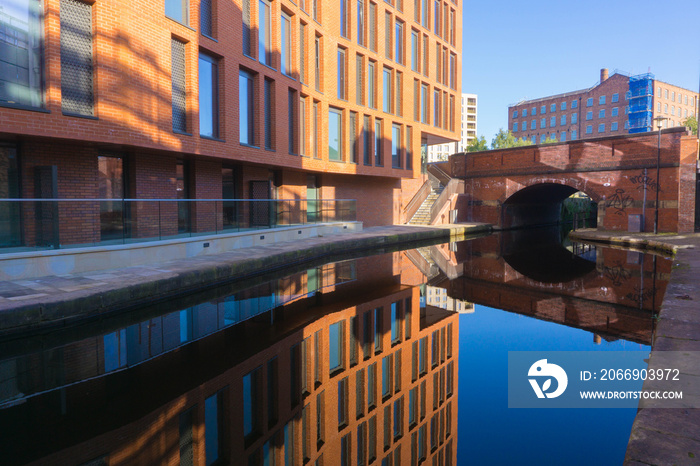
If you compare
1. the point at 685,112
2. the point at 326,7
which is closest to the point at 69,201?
the point at 326,7

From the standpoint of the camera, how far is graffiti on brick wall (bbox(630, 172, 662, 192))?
23.7 metres

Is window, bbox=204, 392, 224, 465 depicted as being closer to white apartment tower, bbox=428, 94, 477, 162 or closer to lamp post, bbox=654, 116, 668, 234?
lamp post, bbox=654, 116, 668, 234

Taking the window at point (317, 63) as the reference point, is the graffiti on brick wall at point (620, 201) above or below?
below

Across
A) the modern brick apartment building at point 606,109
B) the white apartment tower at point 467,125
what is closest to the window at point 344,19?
the modern brick apartment building at point 606,109

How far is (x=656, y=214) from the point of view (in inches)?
869

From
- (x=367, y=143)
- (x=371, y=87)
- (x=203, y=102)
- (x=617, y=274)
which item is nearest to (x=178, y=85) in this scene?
(x=203, y=102)

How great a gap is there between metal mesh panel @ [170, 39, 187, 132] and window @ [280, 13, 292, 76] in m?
5.52

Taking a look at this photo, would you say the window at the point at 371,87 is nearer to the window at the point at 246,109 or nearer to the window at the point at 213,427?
the window at the point at 246,109

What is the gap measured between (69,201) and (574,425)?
380 inches

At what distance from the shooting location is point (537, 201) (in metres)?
36.7

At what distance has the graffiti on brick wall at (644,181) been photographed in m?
23.7

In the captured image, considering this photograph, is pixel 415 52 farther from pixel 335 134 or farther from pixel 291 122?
pixel 291 122

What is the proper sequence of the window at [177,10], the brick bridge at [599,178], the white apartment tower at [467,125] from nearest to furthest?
the window at [177,10] < the brick bridge at [599,178] < the white apartment tower at [467,125]

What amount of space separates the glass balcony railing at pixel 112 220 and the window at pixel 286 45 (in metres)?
6.75
